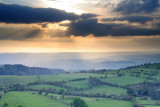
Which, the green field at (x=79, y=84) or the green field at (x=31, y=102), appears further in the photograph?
the green field at (x=79, y=84)

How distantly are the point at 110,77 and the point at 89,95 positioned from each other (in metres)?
42.7

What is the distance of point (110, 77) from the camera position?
485ft

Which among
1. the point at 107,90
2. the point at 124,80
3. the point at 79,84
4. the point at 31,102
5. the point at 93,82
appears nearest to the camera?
the point at 31,102

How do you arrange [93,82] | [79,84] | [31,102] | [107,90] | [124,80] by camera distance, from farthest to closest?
[124,80]
[79,84]
[93,82]
[107,90]
[31,102]

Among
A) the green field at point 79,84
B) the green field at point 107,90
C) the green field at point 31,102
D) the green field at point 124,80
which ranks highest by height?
the green field at point 124,80

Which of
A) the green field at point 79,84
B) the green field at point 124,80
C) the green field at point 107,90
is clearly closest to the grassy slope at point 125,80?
the green field at point 124,80

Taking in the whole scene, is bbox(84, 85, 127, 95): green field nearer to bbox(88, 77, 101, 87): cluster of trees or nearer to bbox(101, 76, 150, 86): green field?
bbox(88, 77, 101, 87): cluster of trees

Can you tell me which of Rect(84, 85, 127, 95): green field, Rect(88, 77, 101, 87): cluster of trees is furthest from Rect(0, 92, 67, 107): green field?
Rect(88, 77, 101, 87): cluster of trees

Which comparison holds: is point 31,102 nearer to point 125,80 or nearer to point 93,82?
point 93,82

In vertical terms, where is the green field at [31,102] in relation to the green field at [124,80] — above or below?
below

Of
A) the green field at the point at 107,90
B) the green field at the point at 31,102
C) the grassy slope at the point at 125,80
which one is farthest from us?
the grassy slope at the point at 125,80

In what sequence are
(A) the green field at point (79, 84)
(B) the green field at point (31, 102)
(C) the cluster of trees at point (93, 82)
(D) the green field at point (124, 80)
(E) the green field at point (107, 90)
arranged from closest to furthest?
(B) the green field at point (31, 102), (E) the green field at point (107, 90), (A) the green field at point (79, 84), (C) the cluster of trees at point (93, 82), (D) the green field at point (124, 80)

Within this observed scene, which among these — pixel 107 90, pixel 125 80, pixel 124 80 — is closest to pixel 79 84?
pixel 107 90

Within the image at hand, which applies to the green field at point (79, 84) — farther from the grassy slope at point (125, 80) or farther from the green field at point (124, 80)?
the grassy slope at point (125, 80)
